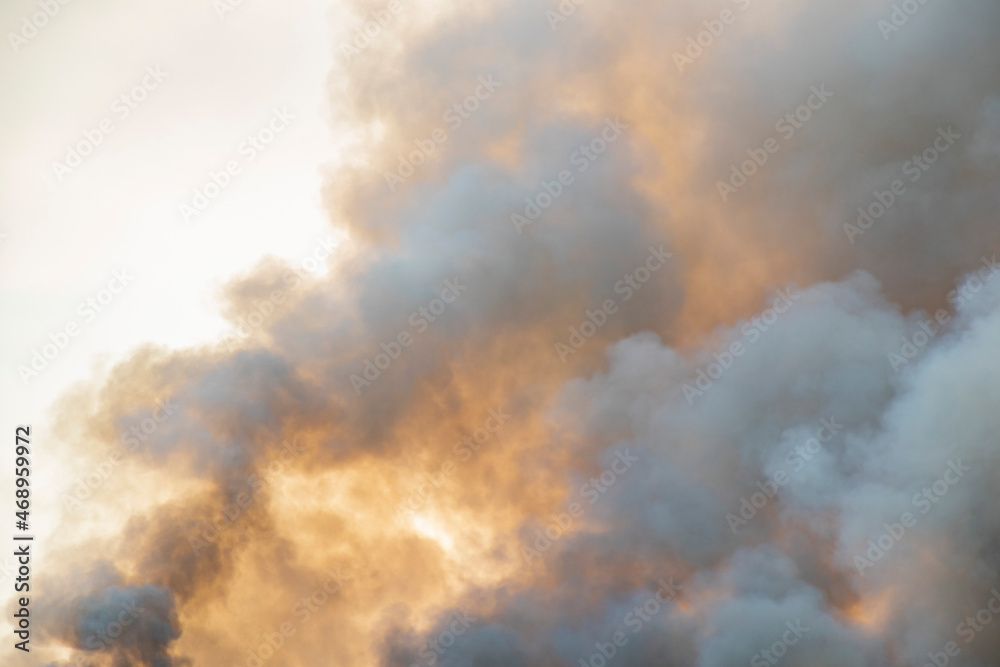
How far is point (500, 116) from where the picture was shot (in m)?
66.4

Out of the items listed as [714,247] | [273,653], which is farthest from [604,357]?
[273,653]

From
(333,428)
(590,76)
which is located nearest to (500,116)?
(590,76)

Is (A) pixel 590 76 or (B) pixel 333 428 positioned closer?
(B) pixel 333 428

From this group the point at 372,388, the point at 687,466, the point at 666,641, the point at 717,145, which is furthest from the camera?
the point at 717,145

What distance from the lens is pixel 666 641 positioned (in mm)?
51438

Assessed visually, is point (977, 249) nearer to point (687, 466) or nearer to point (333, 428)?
point (687, 466)

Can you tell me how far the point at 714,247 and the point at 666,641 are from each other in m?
28.5

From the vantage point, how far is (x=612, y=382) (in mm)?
60969

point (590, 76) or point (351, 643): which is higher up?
point (590, 76)

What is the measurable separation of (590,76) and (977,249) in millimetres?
28389

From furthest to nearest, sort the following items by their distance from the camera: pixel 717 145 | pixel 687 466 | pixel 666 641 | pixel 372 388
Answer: pixel 717 145 < pixel 372 388 < pixel 687 466 < pixel 666 641

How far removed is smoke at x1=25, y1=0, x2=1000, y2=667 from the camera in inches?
2040

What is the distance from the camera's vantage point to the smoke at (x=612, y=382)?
51812mm

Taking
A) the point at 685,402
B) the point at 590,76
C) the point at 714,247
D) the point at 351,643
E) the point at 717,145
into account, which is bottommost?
the point at 351,643
